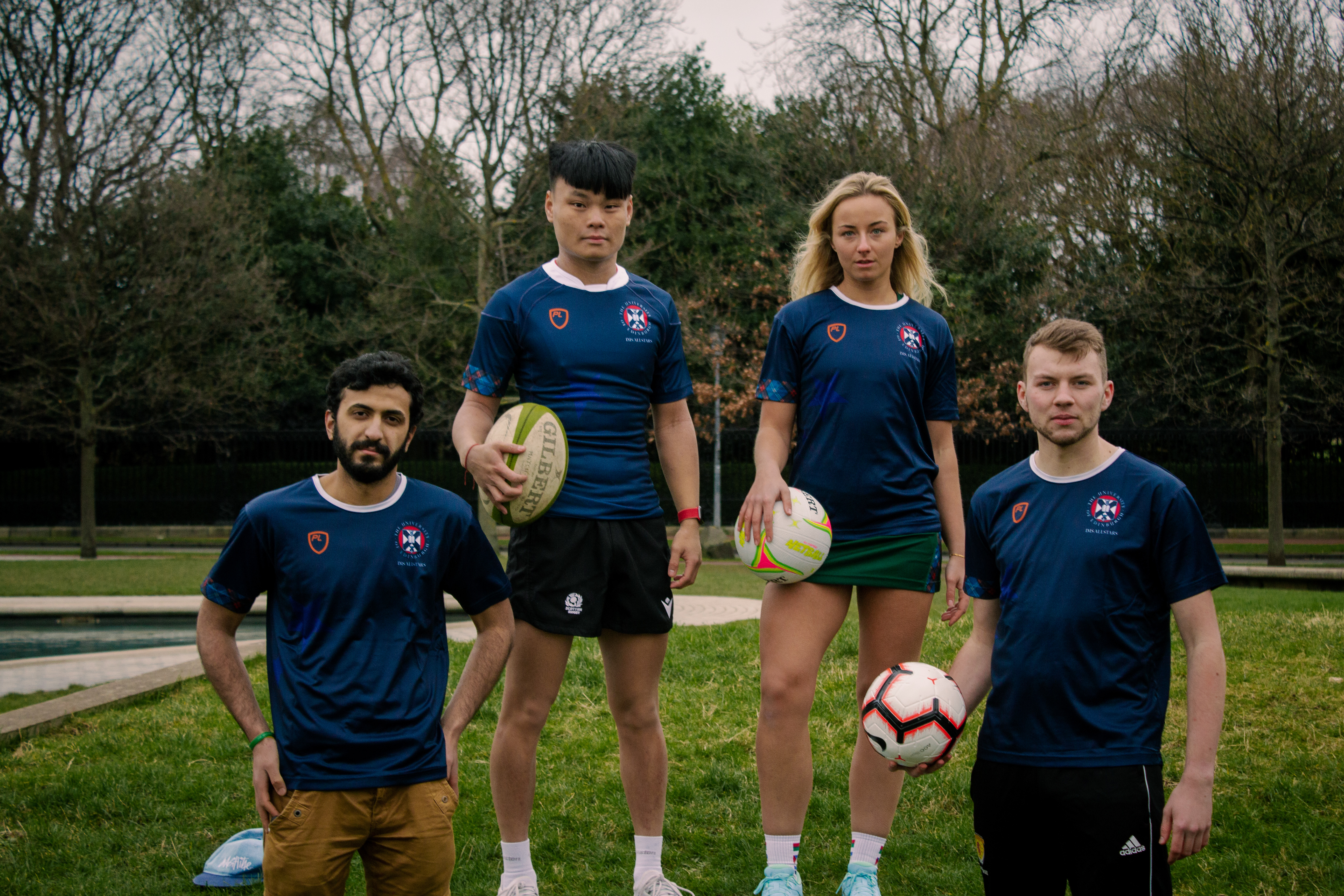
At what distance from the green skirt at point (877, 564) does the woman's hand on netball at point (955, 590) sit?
4.8 inches

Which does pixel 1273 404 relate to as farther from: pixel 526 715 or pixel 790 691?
pixel 526 715

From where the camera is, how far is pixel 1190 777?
2334 mm

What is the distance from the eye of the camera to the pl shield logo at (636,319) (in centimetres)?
340

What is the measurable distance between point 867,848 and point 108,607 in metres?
10.3

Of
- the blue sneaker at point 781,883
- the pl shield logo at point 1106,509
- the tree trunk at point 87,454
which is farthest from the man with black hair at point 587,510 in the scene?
the tree trunk at point 87,454

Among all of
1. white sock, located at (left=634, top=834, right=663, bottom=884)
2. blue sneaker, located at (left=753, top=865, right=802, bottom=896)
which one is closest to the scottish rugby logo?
white sock, located at (left=634, top=834, right=663, bottom=884)

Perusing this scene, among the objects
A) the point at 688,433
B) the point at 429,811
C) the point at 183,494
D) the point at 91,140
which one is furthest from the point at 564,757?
the point at 183,494

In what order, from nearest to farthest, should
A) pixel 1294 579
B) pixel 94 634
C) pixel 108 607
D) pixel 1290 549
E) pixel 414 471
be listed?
pixel 94 634 < pixel 108 607 < pixel 1294 579 < pixel 1290 549 < pixel 414 471

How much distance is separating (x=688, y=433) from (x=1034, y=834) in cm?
166

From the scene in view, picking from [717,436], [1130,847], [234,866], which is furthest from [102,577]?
[1130,847]

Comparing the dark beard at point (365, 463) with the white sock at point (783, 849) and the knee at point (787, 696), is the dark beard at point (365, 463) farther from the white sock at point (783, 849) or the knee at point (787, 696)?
the white sock at point (783, 849)

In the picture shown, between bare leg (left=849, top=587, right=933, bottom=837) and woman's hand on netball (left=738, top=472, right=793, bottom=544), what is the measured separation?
15.2 inches

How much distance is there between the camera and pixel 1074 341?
2.65m

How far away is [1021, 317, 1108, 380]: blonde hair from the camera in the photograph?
264cm
